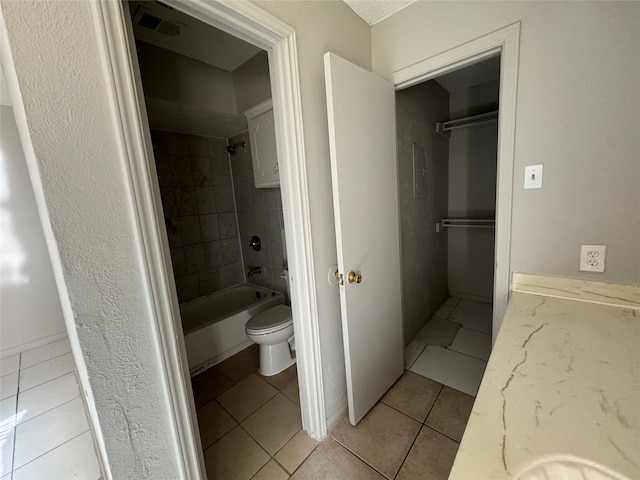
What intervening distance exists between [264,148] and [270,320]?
1.42m

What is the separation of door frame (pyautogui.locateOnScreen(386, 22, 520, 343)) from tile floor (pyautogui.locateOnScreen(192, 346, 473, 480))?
2.23ft

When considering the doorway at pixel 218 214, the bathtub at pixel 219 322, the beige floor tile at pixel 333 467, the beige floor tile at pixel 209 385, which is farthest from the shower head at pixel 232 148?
the beige floor tile at pixel 333 467

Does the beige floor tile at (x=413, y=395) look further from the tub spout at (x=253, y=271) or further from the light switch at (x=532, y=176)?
the tub spout at (x=253, y=271)

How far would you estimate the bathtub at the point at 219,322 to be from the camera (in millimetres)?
2143

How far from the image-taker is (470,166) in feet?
9.27

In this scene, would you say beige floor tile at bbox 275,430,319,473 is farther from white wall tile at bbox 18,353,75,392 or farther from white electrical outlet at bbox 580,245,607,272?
white wall tile at bbox 18,353,75,392

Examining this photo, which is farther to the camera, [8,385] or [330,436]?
[8,385]

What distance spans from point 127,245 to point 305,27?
119cm

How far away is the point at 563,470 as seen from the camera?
0.50m

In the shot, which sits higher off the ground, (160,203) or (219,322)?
(160,203)

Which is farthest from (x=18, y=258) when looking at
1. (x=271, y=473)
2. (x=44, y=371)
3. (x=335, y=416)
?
Answer: (x=335, y=416)

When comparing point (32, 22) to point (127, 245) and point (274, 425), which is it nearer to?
point (127, 245)

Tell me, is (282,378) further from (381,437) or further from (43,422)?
(43,422)

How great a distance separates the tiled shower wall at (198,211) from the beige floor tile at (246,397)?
1268 millimetres
